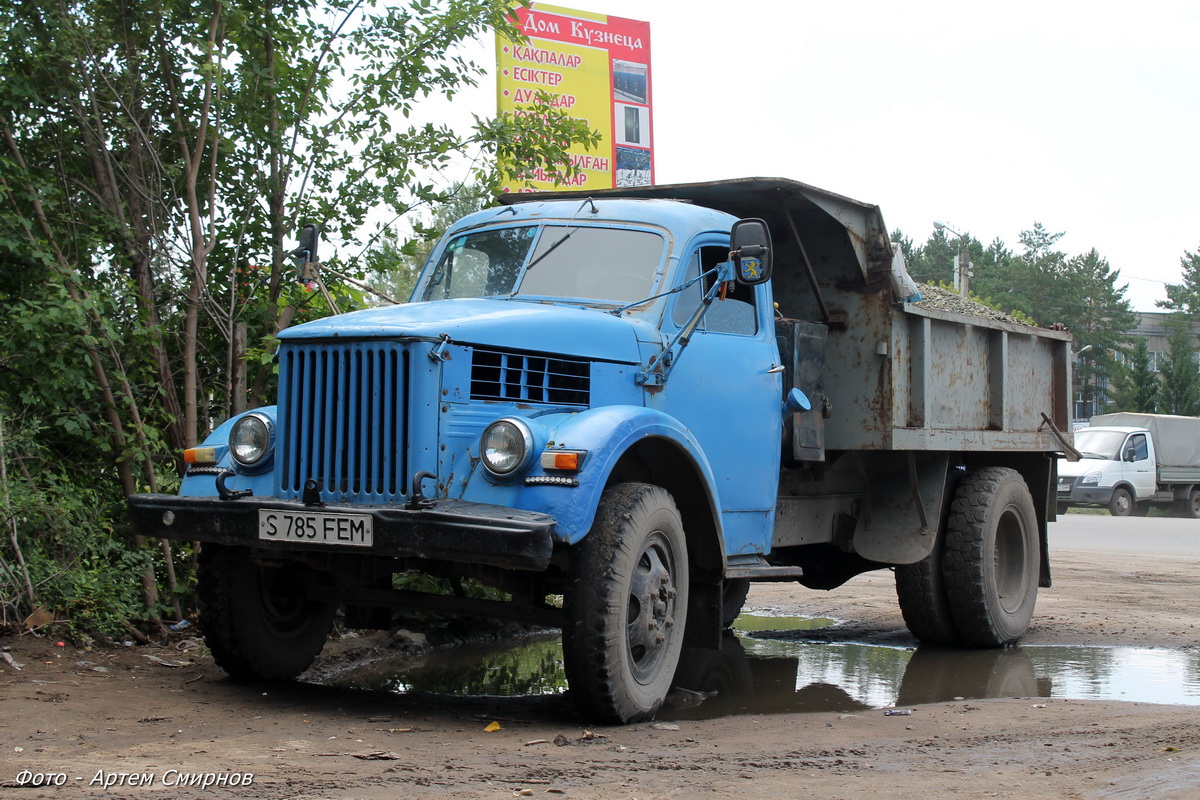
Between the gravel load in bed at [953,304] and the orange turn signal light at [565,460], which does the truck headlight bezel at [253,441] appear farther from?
the gravel load in bed at [953,304]

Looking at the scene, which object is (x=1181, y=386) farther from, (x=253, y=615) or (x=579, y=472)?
(x=579, y=472)

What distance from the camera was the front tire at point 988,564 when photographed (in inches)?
336

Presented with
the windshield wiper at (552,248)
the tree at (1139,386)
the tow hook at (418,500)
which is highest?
the tree at (1139,386)

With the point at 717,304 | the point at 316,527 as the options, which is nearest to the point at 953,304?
the point at 717,304

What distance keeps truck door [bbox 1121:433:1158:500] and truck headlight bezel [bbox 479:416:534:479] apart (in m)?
24.3

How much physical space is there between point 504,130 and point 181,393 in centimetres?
285

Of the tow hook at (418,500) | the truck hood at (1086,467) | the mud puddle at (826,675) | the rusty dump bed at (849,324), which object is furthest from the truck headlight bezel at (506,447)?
the truck hood at (1086,467)

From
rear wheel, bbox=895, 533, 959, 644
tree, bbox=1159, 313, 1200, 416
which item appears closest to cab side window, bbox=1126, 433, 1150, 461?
rear wheel, bbox=895, 533, 959, 644

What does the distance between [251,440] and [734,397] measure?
2461 millimetres

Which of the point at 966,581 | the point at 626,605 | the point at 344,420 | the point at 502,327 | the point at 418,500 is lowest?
the point at 966,581

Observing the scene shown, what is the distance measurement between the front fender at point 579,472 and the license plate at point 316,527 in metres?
0.44

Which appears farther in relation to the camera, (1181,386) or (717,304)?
(1181,386)

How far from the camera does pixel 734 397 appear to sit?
6574mm

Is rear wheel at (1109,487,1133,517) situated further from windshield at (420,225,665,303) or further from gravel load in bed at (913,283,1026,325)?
windshield at (420,225,665,303)
